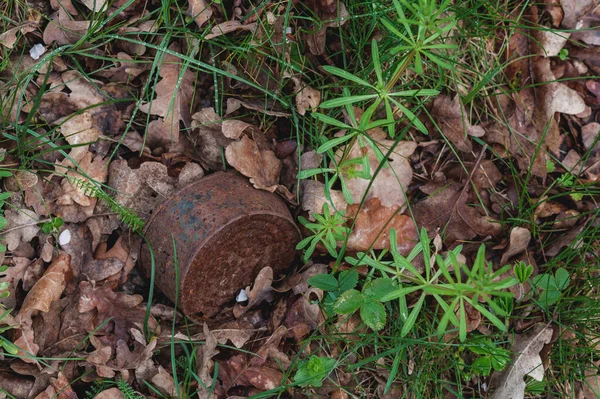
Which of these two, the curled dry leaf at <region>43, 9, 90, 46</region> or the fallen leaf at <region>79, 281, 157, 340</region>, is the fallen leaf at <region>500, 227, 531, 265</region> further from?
the curled dry leaf at <region>43, 9, 90, 46</region>

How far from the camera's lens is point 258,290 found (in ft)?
9.77

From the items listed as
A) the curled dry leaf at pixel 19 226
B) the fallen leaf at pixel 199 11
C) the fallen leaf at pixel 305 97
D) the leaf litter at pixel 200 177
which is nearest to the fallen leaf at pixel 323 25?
the leaf litter at pixel 200 177

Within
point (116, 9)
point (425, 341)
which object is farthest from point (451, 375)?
point (116, 9)

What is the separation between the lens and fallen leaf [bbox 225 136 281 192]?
2871 mm

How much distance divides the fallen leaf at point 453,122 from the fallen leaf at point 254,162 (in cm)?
97

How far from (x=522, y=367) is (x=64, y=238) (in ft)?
7.96

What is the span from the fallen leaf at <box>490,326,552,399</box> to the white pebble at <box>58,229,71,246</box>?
2309mm

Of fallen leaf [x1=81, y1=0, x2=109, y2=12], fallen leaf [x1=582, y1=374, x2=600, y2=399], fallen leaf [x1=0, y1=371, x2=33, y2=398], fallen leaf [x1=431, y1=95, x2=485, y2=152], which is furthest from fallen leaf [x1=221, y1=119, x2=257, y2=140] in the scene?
fallen leaf [x1=582, y1=374, x2=600, y2=399]

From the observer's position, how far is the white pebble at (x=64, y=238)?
291 cm

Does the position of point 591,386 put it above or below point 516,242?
below

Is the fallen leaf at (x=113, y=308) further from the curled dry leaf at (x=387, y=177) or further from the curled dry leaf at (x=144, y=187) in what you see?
the curled dry leaf at (x=387, y=177)

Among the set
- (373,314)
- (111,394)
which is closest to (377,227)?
(373,314)

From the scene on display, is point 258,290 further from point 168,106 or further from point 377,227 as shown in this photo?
point 168,106

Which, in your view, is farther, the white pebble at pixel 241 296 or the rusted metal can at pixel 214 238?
the white pebble at pixel 241 296
